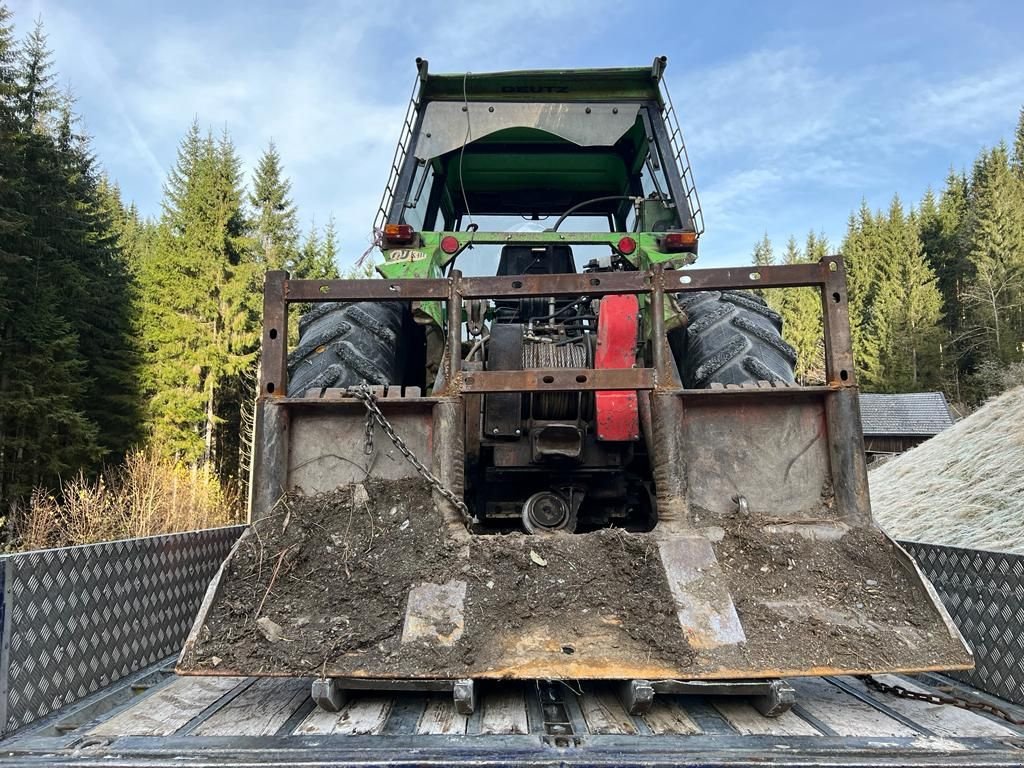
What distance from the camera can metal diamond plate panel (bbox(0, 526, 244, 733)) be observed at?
2117 millimetres

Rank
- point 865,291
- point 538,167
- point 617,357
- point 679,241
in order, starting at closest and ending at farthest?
point 617,357 → point 679,241 → point 538,167 → point 865,291

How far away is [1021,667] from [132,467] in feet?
73.6

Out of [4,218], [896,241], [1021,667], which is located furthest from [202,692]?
[896,241]

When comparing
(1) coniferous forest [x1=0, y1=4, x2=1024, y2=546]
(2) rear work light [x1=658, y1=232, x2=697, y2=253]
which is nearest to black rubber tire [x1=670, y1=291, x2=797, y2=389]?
(2) rear work light [x1=658, y1=232, x2=697, y2=253]

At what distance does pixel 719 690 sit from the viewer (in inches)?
77.7

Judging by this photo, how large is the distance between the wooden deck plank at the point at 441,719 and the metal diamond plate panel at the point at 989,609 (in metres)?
1.97

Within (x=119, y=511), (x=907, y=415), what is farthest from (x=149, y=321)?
(x=907, y=415)

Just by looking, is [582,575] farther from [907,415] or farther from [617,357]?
[907,415]

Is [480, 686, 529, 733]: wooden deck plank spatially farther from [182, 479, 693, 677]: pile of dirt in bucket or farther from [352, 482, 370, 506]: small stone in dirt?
[352, 482, 370, 506]: small stone in dirt

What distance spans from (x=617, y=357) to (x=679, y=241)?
106 cm

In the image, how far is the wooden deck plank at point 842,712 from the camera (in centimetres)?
192

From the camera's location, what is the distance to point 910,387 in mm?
40562

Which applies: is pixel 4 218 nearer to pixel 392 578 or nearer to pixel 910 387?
pixel 392 578

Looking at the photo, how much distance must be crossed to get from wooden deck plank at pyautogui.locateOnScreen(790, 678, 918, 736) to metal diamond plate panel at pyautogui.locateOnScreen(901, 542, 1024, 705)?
63 centimetres
